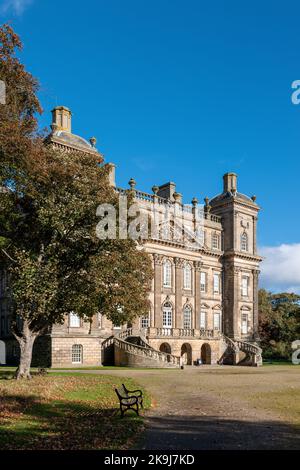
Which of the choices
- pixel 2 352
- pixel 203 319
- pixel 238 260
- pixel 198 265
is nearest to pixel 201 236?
pixel 198 265

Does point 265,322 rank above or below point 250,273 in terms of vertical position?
below

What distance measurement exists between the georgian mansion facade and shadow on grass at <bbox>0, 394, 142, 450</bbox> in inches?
881

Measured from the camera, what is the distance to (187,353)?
171 feet

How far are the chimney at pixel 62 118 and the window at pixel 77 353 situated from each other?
64.4ft

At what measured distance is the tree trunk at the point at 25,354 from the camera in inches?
1011

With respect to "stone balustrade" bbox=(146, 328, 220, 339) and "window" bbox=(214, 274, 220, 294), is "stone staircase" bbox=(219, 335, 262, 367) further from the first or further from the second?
"window" bbox=(214, 274, 220, 294)

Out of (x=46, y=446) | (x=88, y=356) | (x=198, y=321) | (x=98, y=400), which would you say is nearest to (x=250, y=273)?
(x=198, y=321)

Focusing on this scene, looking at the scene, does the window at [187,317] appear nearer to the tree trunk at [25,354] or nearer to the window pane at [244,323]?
the window pane at [244,323]

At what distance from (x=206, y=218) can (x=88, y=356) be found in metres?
23.8

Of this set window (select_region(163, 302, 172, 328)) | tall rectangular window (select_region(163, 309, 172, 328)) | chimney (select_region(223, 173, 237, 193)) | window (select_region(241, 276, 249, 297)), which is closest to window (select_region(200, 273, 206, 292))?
window (select_region(241, 276, 249, 297))

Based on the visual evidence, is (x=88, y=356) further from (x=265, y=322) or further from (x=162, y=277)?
(x=265, y=322)

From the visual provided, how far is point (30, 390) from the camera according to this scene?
68.4ft

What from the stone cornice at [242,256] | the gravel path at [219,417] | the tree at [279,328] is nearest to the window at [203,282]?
the stone cornice at [242,256]
